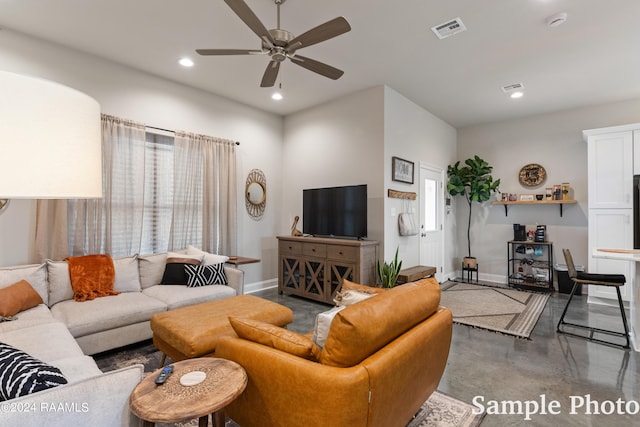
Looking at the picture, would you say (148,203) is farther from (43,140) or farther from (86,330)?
(43,140)

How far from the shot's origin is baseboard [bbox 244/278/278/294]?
495cm

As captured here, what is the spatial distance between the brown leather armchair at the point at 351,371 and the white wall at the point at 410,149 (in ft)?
9.03

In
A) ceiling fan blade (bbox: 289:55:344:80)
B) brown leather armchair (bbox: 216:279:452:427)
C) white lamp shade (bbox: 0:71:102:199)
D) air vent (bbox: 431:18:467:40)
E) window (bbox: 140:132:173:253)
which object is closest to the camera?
white lamp shade (bbox: 0:71:102:199)

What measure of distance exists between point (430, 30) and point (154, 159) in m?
3.52

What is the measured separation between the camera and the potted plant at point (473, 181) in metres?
5.77

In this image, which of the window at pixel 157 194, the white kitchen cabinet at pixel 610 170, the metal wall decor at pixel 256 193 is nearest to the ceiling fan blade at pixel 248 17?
the window at pixel 157 194

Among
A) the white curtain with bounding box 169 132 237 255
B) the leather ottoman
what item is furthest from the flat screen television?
the leather ottoman

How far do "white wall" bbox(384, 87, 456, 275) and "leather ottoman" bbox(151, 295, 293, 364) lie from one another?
2164mm

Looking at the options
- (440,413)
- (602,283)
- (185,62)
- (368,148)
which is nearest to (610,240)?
(602,283)

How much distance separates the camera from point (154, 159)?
401cm

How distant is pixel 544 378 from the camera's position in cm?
240

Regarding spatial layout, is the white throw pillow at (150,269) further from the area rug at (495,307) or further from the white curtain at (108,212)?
the area rug at (495,307)

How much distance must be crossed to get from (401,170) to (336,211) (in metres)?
1.14

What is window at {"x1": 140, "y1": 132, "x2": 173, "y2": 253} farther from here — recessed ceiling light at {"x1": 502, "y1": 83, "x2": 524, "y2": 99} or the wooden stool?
the wooden stool
